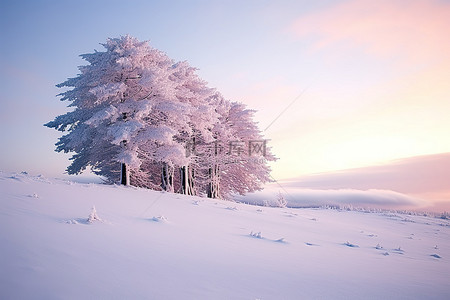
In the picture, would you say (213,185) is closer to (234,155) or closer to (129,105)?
(234,155)

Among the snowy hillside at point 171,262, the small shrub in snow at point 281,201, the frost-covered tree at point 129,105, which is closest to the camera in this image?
the snowy hillside at point 171,262

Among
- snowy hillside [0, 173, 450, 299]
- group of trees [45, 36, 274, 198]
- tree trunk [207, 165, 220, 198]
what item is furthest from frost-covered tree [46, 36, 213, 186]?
tree trunk [207, 165, 220, 198]

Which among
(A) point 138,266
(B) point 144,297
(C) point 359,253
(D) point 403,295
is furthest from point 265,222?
(B) point 144,297

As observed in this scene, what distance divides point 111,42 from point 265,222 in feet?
42.1

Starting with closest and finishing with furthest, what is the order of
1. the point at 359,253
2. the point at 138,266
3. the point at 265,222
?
the point at 138,266
the point at 359,253
the point at 265,222

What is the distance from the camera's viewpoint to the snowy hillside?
8.29ft

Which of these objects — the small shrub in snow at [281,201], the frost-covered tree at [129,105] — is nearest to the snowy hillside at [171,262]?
the frost-covered tree at [129,105]

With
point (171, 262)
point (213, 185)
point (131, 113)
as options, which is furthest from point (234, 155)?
point (171, 262)

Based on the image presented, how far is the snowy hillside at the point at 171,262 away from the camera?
2527 millimetres

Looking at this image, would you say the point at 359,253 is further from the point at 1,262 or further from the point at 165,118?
the point at 165,118

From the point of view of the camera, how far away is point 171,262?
11.2 ft

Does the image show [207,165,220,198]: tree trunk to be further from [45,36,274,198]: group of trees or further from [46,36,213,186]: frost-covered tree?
[46,36,213,186]: frost-covered tree

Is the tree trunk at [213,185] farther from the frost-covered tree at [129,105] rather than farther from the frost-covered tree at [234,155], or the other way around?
the frost-covered tree at [129,105]

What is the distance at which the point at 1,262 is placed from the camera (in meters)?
2.59
